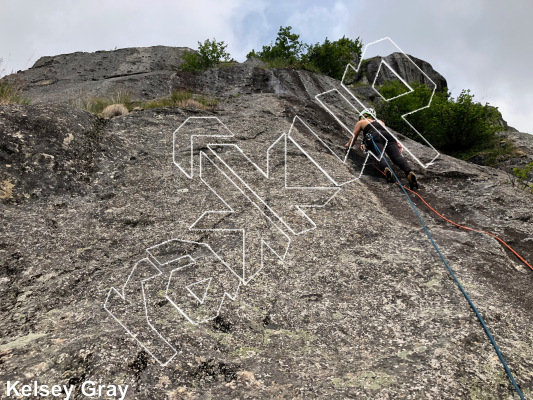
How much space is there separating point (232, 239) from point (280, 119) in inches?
163

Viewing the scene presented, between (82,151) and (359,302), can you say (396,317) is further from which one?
(82,151)

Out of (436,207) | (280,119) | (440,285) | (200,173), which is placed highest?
(280,119)

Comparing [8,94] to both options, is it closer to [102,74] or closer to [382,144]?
[382,144]

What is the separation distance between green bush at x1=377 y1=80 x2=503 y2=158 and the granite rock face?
659 centimetres

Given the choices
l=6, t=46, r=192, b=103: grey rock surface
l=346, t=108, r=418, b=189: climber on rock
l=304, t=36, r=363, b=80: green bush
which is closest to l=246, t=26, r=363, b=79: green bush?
l=304, t=36, r=363, b=80: green bush

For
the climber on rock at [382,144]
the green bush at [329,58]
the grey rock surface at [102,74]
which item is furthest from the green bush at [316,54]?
the climber on rock at [382,144]

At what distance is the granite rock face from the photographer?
2.61 m

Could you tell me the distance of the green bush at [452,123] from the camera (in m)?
12.9

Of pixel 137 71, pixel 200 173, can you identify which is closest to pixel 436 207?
pixel 200 173

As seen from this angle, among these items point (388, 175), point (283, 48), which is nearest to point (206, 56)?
point (283, 48)

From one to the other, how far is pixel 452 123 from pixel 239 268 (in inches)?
475

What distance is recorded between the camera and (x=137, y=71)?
17016 mm

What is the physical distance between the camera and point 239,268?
12.8ft

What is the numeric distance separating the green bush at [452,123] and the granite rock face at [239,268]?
659 cm
